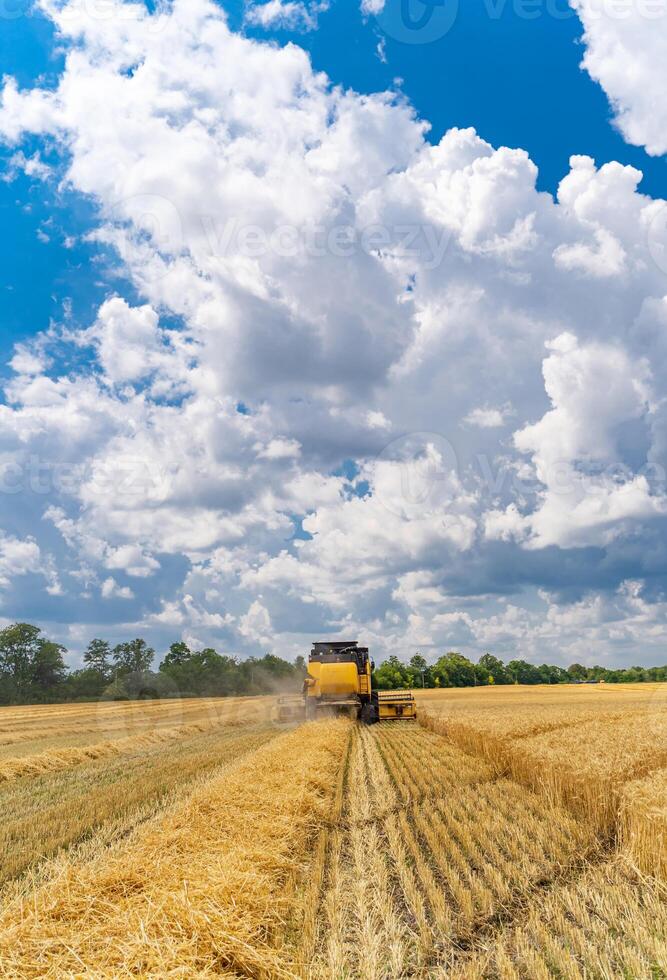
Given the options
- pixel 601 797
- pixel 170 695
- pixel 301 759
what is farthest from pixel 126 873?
pixel 170 695

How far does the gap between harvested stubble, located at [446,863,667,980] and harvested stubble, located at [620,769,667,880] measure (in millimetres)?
258

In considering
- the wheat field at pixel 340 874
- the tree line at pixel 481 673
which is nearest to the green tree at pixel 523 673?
the tree line at pixel 481 673

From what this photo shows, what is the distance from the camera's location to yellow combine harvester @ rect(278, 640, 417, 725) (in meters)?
24.3

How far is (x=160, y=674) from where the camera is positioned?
92.2 m

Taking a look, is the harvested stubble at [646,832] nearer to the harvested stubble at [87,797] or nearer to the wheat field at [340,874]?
the wheat field at [340,874]

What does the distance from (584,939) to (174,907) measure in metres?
2.91

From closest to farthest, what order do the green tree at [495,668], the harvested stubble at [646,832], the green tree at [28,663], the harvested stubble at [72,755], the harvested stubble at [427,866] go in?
the harvested stubble at [427,866]
the harvested stubble at [646,832]
the harvested stubble at [72,755]
the green tree at [28,663]
the green tree at [495,668]

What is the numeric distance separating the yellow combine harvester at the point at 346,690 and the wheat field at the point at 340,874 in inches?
510

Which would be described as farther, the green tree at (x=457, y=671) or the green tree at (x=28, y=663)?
the green tree at (x=457, y=671)

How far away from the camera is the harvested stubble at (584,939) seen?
13.4 ft

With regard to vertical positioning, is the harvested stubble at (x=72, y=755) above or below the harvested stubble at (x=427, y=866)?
below

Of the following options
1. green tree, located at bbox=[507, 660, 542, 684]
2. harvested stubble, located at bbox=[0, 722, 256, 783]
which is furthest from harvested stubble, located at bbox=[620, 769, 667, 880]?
green tree, located at bbox=[507, 660, 542, 684]

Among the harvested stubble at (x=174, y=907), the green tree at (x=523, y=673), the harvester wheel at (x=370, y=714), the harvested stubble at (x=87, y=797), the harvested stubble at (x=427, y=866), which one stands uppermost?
the harvested stubble at (x=174, y=907)

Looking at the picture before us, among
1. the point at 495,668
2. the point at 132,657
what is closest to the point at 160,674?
the point at 132,657
